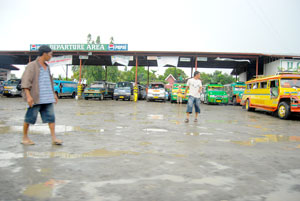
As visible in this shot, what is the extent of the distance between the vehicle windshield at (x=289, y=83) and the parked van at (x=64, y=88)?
65.4 ft

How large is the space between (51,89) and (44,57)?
0.58m

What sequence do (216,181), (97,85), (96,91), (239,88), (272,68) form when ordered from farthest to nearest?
(97,85) < (96,91) < (239,88) < (272,68) < (216,181)

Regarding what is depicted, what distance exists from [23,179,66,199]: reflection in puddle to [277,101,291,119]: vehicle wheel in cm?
1002

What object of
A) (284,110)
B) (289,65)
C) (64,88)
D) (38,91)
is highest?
(289,65)

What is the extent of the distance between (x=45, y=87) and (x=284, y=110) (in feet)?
31.6

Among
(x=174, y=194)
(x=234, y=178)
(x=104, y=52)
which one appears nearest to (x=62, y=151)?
(x=174, y=194)

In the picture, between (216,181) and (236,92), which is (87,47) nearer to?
(236,92)

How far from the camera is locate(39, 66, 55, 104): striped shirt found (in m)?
4.30

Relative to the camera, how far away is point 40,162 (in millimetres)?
3273

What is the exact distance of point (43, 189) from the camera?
2420 mm

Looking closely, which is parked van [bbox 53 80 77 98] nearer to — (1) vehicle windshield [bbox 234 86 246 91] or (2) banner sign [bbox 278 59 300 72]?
(1) vehicle windshield [bbox 234 86 246 91]

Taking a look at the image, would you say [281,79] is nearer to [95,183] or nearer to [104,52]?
[95,183]

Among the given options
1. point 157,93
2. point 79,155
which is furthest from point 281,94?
point 157,93

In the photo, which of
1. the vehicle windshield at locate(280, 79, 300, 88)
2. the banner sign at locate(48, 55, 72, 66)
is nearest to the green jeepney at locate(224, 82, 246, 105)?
the vehicle windshield at locate(280, 79, 300, 88)
